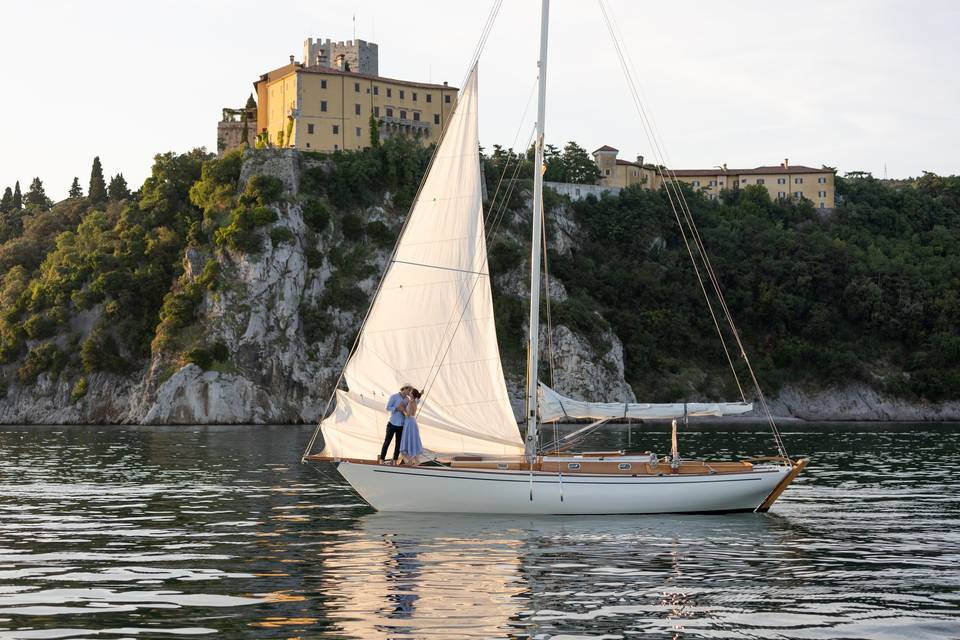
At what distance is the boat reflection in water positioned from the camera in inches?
555

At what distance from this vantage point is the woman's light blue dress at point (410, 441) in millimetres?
24312

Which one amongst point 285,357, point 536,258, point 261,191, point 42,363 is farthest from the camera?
point 261,191

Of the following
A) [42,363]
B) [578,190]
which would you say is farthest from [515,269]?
[42,363]

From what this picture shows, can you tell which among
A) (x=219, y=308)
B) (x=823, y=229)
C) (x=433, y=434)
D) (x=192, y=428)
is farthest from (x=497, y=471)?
(x=823, y=229)

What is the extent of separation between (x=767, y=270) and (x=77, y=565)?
107996 millimetres

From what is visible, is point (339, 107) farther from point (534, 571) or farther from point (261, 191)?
point (534, 571)

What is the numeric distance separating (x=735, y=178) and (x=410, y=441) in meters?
139

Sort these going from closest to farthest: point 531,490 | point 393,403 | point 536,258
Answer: point 531,490 → point 393,403 → point 536,258

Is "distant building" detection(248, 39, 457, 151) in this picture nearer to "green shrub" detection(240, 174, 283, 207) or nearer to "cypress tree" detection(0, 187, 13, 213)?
"green shrub" detection(240, 174, 283, 207)

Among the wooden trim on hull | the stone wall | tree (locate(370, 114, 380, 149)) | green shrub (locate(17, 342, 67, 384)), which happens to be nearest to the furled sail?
the wooden trim on hull

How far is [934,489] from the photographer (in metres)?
32.2

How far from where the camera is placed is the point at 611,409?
26.0m

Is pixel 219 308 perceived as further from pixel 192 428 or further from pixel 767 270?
pixel 767 270

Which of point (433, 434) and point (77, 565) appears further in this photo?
point (433, 434)
